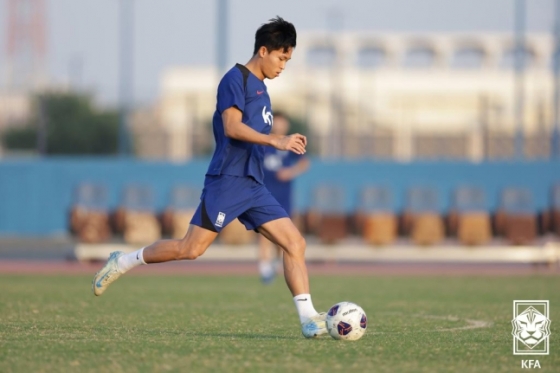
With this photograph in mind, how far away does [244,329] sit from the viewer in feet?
28.9

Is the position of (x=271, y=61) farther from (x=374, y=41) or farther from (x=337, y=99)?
(x=374, y=41)

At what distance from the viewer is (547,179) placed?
97.2 ft

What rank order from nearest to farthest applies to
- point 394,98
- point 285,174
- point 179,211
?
point 285,174, point 179,211, point 394,98

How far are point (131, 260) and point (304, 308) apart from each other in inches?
60.5

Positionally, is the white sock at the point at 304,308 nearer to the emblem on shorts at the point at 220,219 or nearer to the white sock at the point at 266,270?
the emblem on shorts at the point at 220,219

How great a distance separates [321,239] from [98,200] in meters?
6.04

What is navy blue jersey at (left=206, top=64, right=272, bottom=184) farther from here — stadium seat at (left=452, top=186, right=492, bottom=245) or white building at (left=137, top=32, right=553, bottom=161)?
white building at (left=137, top=32, right=553, bottom=161)

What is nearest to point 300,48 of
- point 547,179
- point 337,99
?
point 337,99

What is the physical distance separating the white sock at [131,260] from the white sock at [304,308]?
1.35m

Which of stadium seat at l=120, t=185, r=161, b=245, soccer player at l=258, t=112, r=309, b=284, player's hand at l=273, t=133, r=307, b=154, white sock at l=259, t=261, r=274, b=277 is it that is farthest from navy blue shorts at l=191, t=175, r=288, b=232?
stadium seat at l=120, t=185, r=161, b=245

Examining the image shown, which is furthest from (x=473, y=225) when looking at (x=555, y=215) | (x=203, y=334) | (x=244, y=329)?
(x=203, y=334)

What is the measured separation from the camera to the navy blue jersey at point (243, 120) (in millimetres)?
8047

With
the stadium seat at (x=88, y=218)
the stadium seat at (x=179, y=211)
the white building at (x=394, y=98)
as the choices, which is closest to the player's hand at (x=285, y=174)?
the stadium seat at (x=179, y=211)

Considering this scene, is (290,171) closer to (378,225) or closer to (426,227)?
(378,225)
